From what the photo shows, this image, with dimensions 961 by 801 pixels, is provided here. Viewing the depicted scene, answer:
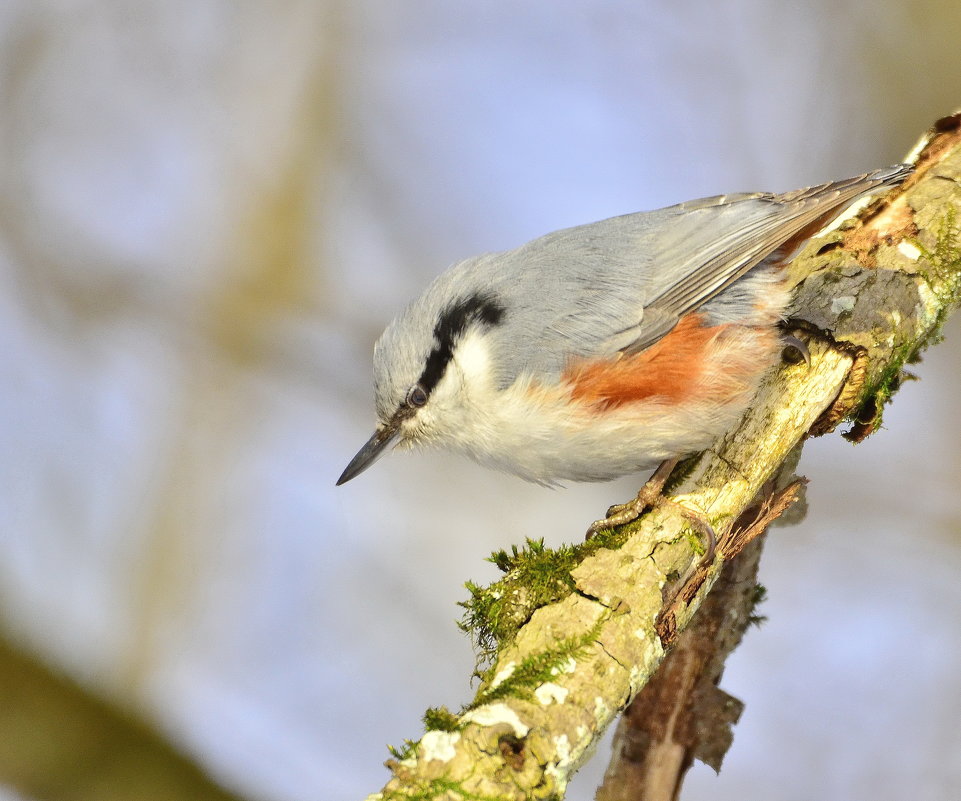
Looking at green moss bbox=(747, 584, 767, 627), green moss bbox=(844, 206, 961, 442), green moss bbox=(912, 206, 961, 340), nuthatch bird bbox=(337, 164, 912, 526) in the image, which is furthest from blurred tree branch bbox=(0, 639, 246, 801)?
green moss bbox=(912, 206, 961, 340)

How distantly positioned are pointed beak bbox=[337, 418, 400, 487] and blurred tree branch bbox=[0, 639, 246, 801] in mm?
1074

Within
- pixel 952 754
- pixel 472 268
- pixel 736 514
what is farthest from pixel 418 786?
pixel 952 754

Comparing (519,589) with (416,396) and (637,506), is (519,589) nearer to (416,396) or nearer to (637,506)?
(637,506)

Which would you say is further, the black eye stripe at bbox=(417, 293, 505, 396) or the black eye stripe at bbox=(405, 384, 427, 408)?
the black eye stripe at bbox=(405, 384, 427, 408)

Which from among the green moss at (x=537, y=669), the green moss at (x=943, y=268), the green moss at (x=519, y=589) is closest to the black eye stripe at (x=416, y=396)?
the green moss at (x=519, y=589)

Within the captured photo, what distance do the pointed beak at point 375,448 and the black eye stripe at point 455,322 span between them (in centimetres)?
24

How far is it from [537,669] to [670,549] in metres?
0.53

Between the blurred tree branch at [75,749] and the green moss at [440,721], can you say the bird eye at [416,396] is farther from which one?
the blurred tree branch at [75,749]

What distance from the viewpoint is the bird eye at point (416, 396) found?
275cm

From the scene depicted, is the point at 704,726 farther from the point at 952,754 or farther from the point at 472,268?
the point at 952,754

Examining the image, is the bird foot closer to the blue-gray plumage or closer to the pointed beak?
the blue-gray plumage

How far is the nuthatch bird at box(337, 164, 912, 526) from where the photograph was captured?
8.12 feet

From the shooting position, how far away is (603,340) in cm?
249

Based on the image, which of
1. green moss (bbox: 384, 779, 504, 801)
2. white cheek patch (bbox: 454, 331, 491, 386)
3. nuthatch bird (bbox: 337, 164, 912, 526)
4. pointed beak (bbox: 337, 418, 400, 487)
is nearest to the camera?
green moss (bbox: 384, 779, 504, 801)
